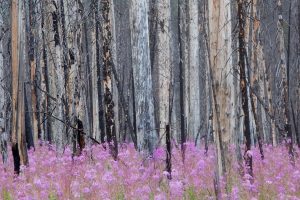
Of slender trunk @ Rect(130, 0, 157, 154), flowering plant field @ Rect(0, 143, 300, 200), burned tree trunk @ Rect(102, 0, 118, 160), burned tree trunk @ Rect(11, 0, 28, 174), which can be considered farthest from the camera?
burned tree trunk @ Rect(102, 0, 118, 160)

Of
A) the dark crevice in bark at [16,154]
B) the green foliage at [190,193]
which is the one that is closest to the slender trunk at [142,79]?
the green foliage at [190,193]

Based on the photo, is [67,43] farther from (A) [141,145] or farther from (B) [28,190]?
(B) [28,190]

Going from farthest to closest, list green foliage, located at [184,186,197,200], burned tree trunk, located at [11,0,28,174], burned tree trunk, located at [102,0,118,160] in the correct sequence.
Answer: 1. burned tree trunk, located at [102,0,118,160]
2. burned tree trunk, located at [11,0,28,174]
3. green foliage, located at [184,186,197,200]

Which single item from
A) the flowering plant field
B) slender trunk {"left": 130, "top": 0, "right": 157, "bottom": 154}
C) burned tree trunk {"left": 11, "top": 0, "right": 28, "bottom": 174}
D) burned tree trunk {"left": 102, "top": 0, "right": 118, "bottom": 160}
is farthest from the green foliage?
burned tree trunk {"left": 102, "top": 0, "right": 118, "bottom": 160}

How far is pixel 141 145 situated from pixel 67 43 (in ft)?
10.5

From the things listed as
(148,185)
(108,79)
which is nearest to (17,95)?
(108,79)

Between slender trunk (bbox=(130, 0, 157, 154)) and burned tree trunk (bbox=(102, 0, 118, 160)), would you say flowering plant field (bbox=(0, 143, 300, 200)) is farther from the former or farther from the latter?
burned tree trunk (bbox=(102, 0, 118, 160))

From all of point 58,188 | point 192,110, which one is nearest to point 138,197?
point 58,188

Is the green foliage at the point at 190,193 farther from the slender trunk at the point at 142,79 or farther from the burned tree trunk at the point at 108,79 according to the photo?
the burned tree trunk at the point at 108,79

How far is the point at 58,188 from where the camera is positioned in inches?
272

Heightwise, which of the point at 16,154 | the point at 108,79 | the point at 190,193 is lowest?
the point at 190,193

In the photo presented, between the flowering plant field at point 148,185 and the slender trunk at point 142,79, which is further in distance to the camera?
the slender trunk at point 142,79

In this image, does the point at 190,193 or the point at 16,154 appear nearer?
the point at 190,193

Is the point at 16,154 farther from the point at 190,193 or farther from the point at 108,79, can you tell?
the point at 190,193
